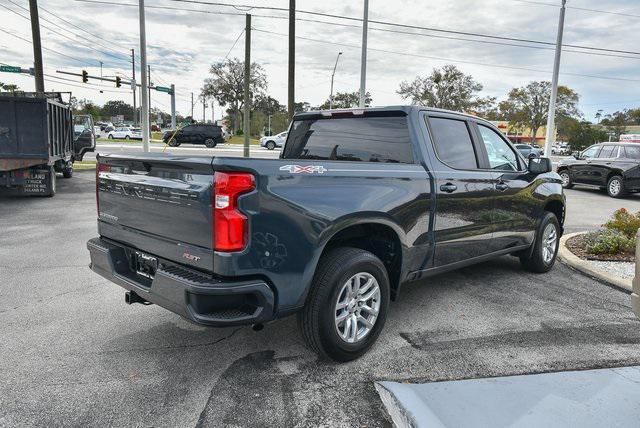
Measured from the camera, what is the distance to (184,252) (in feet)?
10.4

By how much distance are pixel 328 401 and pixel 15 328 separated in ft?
9.32

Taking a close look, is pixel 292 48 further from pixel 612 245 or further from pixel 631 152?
pixel 612 245

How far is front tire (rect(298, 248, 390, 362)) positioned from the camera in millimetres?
3385

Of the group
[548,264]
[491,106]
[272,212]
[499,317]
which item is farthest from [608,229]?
[491,106]

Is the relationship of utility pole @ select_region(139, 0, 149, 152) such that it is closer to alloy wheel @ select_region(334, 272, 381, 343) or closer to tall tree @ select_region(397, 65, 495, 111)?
alloy wheel @ select_region(334, 272, 381, 343)

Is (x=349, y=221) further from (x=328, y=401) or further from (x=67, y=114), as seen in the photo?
(x=67, y=114)

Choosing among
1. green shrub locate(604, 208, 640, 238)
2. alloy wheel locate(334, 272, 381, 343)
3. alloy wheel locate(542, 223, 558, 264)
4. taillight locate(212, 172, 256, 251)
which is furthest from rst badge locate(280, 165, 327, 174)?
green shrub locate(604, 208, 640, 238)

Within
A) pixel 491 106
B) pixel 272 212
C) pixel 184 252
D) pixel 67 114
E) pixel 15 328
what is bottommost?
pixel 15 328

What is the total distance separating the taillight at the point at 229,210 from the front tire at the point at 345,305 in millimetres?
742

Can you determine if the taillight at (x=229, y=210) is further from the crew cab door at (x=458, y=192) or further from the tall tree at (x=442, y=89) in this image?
the tall tree at (x=442, y=89)

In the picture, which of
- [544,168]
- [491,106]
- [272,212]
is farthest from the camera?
[491,106]

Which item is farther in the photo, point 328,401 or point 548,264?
point 548,264

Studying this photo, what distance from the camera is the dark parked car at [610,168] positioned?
15523 mm

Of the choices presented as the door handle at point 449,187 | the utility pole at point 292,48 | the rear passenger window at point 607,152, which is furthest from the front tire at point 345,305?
the utility pole at point 292,48
